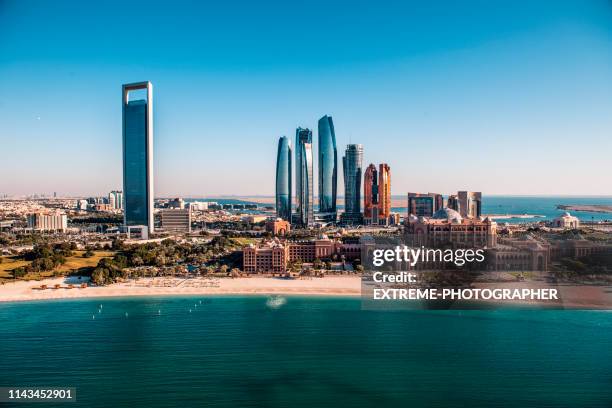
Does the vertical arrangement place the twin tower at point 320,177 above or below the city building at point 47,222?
above

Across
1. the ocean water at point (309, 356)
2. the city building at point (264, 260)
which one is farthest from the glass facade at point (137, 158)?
the ocean water at point (309, 356)

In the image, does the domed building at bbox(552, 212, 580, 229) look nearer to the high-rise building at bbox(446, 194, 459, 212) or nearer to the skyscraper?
the high-rise building at bbox(446, 194, 459, 212)

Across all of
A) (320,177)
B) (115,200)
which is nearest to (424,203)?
(320,177)

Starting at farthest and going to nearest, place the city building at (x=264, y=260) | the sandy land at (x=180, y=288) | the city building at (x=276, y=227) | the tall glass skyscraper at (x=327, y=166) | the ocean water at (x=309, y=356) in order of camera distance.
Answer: the tall glass skyscraper at (x=327, y=166), the city building at (x=276, y=227), the city building at (x=264, y=260), the sandy land at (x=180, y=288), the ocean water at (x=309, y=356)

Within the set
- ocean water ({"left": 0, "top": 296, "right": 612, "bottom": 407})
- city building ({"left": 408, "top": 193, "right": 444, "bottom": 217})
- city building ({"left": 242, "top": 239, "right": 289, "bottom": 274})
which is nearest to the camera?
ocean water ({"left": 0, "top": 296, "right": 612, "bottom": 407})

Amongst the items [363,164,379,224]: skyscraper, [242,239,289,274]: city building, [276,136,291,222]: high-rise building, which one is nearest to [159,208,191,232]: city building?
[276,136,291,222]: high-rise building

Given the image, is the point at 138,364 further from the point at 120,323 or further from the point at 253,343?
the point at 120,323

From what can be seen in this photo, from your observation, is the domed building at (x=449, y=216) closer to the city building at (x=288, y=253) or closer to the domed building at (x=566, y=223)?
the city building at (x=288, y=253)

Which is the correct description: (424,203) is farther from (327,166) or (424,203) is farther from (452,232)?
(452,232)
